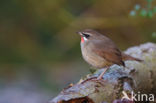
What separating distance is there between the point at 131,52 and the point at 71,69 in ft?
15.2

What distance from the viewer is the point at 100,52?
14.7 feet

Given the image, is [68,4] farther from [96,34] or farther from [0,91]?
[96,34]

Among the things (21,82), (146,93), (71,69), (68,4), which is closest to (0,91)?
(21,82)

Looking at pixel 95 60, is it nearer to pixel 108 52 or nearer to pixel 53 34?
pixel 108 52

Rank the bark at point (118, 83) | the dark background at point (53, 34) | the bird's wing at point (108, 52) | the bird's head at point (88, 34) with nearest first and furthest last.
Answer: the bark at point (118, 83) → the bird's wing at point (108, 52) → the bird's head at point (88, 34) → the dark background at point (53, 34)

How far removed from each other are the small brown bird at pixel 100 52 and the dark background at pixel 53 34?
12.2 feet

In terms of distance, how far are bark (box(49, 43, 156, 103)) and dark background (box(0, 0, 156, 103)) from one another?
12.4ft

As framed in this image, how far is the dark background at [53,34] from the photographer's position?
8477mm

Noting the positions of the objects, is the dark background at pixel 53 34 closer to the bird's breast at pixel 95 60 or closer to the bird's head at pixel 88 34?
the bird's head at pixel 88 34

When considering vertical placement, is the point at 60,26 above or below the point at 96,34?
above

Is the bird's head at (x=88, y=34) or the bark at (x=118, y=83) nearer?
the bark at (x=118, y=83)

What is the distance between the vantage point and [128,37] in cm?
872

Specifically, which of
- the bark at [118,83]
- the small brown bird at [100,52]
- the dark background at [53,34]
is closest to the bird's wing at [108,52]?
the small brown bird at [100,52]

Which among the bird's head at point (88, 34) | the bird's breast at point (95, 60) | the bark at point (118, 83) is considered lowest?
the bark at point (118, 83)
